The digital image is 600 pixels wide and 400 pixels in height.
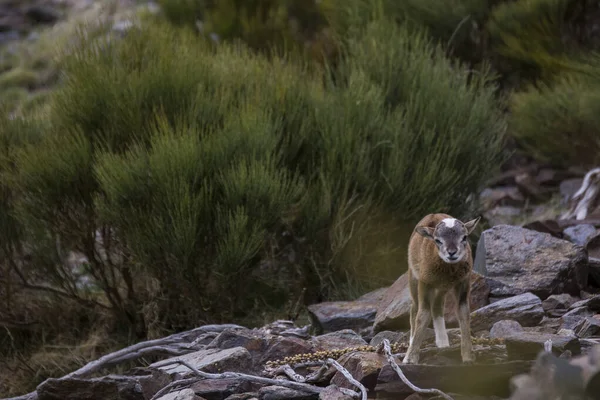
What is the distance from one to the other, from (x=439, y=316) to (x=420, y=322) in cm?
19

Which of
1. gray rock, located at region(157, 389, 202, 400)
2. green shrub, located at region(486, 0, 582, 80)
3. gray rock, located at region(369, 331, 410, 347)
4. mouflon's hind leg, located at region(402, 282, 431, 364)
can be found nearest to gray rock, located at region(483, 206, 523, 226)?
green shrub, located at region(486, 0, 582, 80)

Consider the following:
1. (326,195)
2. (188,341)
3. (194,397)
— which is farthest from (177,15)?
(194,397)

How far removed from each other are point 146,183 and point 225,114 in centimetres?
120

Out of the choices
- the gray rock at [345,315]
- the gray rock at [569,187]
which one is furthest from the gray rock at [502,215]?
the gray rock at [345,315]

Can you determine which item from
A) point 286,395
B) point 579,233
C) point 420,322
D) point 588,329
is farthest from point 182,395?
point 579,233

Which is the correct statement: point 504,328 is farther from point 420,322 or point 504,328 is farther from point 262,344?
point 262,344

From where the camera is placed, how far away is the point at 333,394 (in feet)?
16.9

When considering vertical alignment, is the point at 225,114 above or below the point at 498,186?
above

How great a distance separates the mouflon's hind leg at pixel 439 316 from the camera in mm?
5234

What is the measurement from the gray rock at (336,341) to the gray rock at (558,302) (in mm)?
1201

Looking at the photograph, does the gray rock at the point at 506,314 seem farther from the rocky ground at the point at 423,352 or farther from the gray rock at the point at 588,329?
the gray rock at the point at 588,329

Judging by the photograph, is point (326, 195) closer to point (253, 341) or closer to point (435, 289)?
point (253, 341)

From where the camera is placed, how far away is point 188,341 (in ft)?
25.2

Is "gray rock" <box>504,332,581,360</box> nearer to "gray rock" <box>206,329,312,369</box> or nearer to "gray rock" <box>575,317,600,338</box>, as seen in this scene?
"gray rock" <box>575,317,600,338</box>
